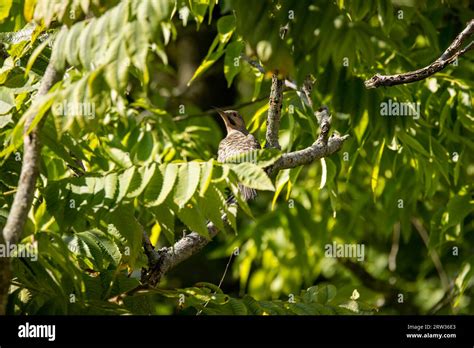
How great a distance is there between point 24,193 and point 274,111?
2.05m

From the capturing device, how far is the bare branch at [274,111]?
500 centimetres

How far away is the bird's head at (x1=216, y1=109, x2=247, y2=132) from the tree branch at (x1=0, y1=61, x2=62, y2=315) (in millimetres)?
5150

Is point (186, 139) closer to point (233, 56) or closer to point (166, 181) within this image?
point (233, 56)

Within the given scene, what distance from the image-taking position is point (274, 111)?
5.08 metres

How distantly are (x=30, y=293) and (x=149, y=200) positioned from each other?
0.73 metres

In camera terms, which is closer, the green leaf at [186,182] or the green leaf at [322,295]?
the green leaf at [186,182]

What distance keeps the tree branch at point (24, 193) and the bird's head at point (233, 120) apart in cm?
515

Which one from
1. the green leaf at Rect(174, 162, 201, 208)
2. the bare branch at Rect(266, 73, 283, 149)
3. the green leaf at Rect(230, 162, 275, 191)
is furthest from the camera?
the bare branch at Rect(266, 73, 283, 149)

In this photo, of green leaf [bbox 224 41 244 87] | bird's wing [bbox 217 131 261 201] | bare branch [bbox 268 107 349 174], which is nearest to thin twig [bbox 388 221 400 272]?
bird's wing [bbox 217 131 261 201]

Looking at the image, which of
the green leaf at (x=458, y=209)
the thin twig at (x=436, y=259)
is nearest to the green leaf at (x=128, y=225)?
the green leaf at (x=458, y=209)

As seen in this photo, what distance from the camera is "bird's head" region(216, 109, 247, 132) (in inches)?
346

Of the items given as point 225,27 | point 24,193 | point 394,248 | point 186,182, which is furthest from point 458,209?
point 394,248

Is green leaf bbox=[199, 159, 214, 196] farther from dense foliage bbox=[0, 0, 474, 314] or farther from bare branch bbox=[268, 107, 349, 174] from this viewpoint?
bare branch bbox=[268, 107, 349, 174]

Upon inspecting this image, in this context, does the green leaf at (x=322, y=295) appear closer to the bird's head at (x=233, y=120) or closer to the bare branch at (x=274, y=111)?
the bare branch at (x=274, y=111)
